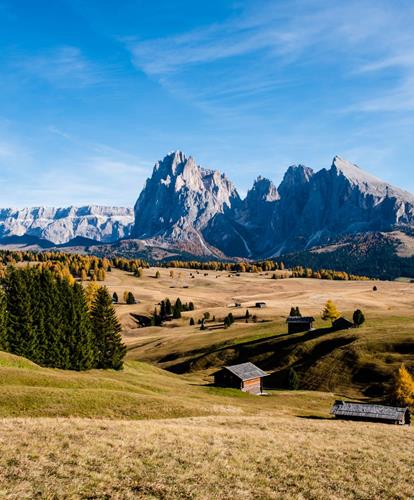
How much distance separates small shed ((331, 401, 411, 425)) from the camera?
52828 mm

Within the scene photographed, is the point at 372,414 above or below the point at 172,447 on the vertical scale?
below

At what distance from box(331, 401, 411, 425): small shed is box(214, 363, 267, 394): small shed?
23.4m

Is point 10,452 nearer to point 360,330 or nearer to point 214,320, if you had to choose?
point 360,330

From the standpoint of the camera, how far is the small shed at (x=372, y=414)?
5283 centimetres

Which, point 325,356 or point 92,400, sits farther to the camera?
point 325,356

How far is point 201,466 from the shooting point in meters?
20.8

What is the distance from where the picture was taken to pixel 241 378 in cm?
7562

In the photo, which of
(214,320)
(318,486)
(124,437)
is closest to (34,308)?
(124,437)

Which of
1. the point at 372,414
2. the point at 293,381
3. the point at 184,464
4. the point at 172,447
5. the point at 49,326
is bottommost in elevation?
the point at 293,381

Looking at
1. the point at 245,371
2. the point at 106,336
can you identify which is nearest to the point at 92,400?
the point at 106,336

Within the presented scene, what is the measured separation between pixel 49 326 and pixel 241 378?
31603mm

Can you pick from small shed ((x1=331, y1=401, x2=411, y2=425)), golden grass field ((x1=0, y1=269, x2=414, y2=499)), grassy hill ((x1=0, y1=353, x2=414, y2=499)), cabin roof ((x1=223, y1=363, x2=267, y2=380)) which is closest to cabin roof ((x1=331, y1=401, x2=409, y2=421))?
small shed ((x1=331, y1=401, x2=411, y2=425))

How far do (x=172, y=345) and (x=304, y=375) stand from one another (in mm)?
43367

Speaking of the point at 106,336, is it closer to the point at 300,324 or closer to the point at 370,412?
the point at 370,412
